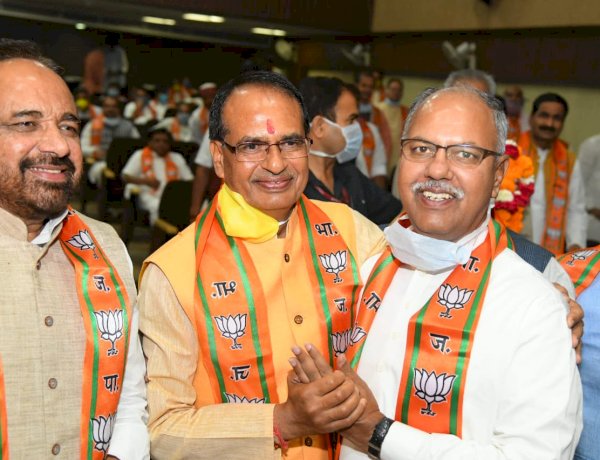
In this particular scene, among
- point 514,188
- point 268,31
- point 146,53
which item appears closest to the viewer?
point 514,188

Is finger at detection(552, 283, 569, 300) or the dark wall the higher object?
the dark wall

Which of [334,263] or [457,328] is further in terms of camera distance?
[334,263]

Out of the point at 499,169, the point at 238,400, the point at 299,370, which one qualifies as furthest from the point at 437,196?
the point at 238,400

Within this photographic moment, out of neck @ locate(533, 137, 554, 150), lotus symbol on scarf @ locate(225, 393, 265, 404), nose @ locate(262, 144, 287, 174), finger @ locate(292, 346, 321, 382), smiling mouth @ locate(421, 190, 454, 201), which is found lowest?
lotus symbol on scarf @ locate(225, 393, 265, 404)

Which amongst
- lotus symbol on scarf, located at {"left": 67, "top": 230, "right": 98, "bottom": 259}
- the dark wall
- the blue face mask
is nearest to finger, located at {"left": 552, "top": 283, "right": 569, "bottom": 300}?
lotus symbol on scarf, located at {"left": 67, "top": 230, "right": 98, "bottom": 259}

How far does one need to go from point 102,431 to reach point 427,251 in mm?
899

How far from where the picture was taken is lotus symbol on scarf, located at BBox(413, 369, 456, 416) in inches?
69.9

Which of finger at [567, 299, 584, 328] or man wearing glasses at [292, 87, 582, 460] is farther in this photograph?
finger at [567, 299, 584, 328]

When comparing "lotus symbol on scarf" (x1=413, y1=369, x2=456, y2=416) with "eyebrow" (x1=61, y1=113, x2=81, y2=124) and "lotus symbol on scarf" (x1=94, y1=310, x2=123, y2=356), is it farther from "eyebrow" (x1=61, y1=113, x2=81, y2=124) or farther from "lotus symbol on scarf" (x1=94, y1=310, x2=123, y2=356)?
"eyebrow" (x1=61, y1=113, x2=81, y2=124)

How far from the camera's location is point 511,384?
5.51 ft

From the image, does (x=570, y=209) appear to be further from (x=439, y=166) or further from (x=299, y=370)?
(x=299, y=370)

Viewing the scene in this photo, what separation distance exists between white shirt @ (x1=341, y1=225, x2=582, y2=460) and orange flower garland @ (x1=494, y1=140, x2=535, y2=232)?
4.45 feet

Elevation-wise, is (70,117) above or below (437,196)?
above

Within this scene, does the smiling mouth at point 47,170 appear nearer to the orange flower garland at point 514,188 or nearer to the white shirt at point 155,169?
the orange flower garland at point 514,188
